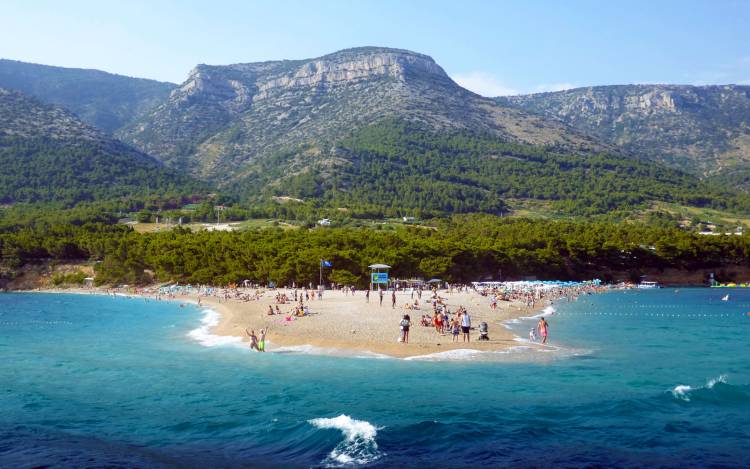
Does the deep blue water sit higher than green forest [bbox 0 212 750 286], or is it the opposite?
green forest [bbox 0 212 750 286]

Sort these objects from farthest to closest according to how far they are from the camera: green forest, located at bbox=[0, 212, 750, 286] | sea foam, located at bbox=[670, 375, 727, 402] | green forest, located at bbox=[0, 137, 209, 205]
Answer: green forest, located at bbox=[0, 137, 209, 205] < green forest, located at bbox=[0, 212, 750, 286] < sea foam, located at bbox=[670, 375, 727, 402]

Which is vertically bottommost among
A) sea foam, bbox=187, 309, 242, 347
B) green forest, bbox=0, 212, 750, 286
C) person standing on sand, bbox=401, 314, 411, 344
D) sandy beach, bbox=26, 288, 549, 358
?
sea foam, bbox=187, 309, 242, 347

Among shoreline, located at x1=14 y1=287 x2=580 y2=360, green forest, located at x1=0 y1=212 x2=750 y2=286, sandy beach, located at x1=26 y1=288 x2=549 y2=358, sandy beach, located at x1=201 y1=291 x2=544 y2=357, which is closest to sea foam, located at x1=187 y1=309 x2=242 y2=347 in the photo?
shoreline, located at x1=14 y1=287 x2=580 y2=360

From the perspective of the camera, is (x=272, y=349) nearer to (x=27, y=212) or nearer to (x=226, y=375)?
(x=226, y=375)

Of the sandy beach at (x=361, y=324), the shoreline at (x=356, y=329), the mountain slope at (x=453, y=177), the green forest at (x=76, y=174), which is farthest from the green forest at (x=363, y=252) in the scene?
the mountain slope at (x=453, y=177)

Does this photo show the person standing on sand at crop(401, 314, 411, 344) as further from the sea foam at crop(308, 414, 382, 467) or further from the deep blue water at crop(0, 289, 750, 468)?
the sea foam at crop(308, 414, 382, 467)

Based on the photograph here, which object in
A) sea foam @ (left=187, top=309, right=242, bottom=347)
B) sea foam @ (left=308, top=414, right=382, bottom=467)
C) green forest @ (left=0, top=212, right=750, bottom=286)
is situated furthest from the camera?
green forest @ (left=0, top=212, right=750, bottom=286)

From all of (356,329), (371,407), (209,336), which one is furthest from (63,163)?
(371,407)

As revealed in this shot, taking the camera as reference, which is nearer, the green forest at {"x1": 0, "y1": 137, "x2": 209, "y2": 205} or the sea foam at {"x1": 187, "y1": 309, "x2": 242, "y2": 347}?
the sea foam at {"x1": 187, "y1": 309, "x2": 242, "y2": 347}
